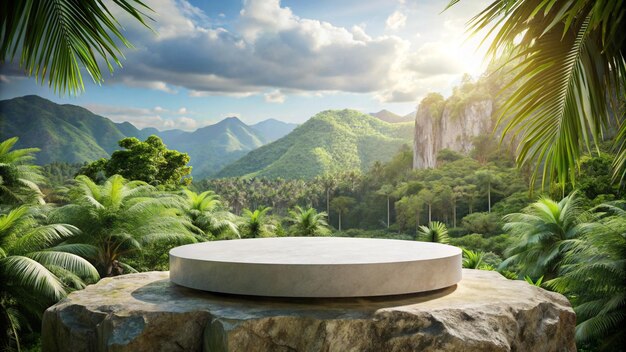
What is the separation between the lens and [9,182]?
15734 millimetres

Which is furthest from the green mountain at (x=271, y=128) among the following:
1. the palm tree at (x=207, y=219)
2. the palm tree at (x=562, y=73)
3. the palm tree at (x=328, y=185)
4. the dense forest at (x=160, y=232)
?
the palm tree at (x=562, y=73)

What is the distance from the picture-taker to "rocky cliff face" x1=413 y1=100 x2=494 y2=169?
63969mm

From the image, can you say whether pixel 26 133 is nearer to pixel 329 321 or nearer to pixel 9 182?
pixel 9 182

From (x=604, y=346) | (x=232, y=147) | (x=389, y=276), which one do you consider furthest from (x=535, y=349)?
(x=232, y=147)

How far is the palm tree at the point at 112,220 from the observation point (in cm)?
1316

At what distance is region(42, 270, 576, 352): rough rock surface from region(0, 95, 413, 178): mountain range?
4380 cm

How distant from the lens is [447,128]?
69.9 meters

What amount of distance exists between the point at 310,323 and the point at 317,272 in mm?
668

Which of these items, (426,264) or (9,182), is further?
(9,182)

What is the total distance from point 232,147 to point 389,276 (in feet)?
286

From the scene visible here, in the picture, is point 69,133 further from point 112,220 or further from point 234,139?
point 234,139

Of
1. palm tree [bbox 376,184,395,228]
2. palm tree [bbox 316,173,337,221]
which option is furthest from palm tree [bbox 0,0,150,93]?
palm tree [bbox 316,173,337,221]

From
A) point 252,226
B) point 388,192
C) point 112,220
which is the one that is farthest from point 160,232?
point 388,192

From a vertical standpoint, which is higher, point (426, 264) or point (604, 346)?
point (426, 264)
